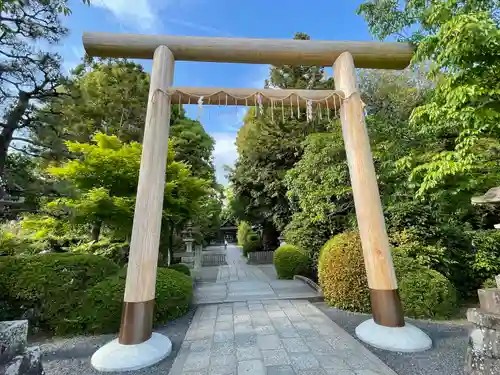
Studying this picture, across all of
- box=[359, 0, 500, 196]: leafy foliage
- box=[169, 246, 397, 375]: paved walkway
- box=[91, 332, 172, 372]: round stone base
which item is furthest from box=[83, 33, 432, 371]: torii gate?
box=[359, 0, 500, 196]: leafy foliage

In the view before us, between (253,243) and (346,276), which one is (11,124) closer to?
(346,276)

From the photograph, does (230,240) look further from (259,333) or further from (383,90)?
(259,333)

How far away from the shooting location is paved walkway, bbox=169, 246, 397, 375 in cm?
262

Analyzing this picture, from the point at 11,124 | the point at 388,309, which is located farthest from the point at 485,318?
the point at 11,124

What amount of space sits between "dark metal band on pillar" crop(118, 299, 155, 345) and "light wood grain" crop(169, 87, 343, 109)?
2.85m

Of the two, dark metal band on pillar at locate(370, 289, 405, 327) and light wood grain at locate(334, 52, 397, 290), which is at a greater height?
light wood grain at locate(334, 52, 397, 290)

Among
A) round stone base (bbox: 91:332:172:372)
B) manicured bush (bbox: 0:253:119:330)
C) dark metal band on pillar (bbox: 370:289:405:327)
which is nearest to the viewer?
round stone base (bbox: 91:332:172:372)

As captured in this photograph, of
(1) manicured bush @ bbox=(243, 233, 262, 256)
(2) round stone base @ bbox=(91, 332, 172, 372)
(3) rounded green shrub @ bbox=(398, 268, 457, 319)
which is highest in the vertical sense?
(1) manicured bush @ bbox=(243, 233, 262, 256)

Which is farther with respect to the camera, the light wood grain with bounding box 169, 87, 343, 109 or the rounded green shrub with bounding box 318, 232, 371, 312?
the rounded green shrub with bounding box 318, 232, 371, 312

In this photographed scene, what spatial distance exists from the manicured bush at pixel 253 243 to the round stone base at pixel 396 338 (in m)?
12.4

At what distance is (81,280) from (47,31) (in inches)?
149

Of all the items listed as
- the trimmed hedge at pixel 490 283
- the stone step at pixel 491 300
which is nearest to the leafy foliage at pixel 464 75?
the stone step at pixel 491 300

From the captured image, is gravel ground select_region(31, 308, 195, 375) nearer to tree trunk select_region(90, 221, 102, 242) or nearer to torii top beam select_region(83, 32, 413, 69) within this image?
tree trunk select_region(90, 221, 102, 242)

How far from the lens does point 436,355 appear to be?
289 centimetres
